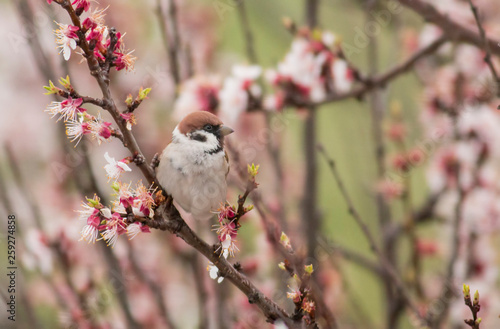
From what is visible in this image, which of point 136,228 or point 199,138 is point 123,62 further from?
point 199,138

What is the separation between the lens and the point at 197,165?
154cm

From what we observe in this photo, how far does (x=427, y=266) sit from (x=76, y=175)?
2.77 meters

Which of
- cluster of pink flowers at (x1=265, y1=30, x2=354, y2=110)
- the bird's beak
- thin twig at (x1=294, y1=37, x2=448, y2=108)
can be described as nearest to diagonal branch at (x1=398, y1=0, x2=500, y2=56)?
thin twig at (x1=294, y1=37, x2=448, y2=108)

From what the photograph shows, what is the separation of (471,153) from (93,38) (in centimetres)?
191

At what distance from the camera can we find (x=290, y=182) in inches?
123

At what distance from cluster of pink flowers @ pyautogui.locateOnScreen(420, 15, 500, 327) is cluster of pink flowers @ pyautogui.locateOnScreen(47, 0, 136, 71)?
5.30 feet

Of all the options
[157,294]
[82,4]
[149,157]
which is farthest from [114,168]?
[149,157]

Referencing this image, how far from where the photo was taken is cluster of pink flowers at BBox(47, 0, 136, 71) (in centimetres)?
100

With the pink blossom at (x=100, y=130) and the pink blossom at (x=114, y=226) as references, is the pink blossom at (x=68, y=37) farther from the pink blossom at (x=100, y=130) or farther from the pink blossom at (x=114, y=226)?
the pink blossom at (x=114, y=226)

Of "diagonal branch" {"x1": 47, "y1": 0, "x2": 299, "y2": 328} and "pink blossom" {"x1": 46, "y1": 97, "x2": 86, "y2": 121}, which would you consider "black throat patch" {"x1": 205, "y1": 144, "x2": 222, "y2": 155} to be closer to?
"diagonal branch" {"x1": 47, "y1": 0, "x2": 299, "y2": 328}

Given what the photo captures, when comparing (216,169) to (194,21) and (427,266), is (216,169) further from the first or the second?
(427,266)

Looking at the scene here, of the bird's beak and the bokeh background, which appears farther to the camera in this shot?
the bokeh background

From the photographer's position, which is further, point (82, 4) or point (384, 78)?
point (384, 78)

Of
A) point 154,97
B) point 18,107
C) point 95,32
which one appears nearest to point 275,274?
point 154,97
